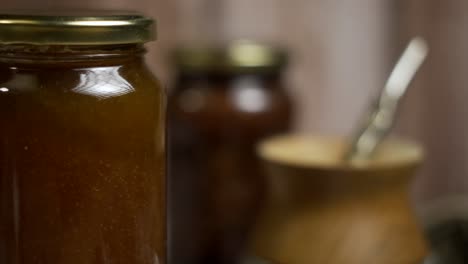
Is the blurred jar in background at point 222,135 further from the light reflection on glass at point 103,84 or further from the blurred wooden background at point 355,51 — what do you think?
the light reflection on glass at point 103,84

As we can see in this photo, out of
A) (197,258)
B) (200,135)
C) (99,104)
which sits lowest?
(197,258)

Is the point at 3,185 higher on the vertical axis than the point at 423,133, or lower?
higher

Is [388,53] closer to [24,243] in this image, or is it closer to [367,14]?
[367,14]

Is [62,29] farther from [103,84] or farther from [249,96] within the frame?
[249,96]

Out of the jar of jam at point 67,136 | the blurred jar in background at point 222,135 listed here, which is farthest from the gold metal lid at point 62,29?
the blurred jar in background at point 222,135

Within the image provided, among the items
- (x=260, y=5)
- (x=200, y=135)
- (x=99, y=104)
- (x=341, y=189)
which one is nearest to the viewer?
(x=99, y=104)

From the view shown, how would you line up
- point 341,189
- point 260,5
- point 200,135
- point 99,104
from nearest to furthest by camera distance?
point 99,104 < point 341,189 < point 200,135 < point 260,5

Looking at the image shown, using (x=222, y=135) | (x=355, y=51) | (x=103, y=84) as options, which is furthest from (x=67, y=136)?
(x=355, y=51)

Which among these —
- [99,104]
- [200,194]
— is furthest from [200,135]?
[99,104]
